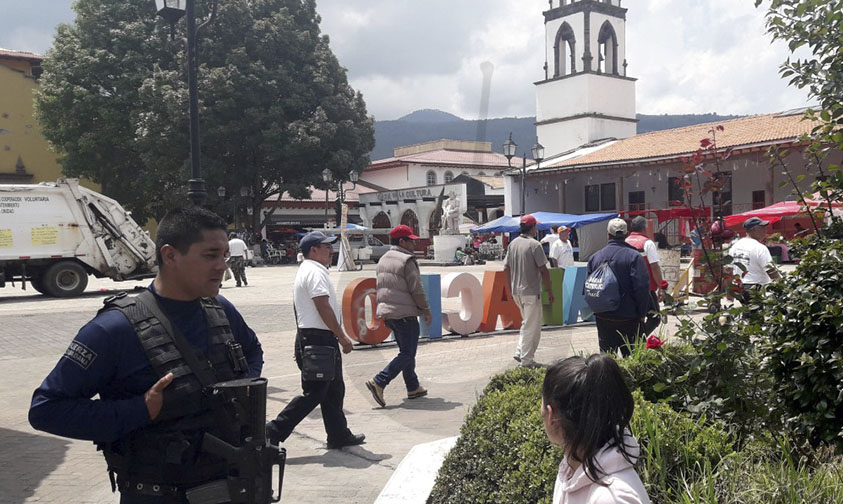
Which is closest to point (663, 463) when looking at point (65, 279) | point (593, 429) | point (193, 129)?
point (593, 429)

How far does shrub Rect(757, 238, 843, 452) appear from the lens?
10.2 feet

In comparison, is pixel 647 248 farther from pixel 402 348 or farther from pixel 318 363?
pixel 318 363

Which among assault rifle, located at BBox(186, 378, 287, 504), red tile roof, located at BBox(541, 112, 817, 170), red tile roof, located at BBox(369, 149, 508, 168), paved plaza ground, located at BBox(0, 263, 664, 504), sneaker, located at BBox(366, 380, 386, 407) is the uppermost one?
red tile roof, located at BBox(369, 149, 508, 168)

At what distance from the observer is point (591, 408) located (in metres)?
1.91

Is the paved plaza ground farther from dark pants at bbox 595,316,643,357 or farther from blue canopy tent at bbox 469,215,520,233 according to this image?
blue canopy tent at bbox 469,215,520,233

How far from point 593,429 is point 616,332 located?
464cm

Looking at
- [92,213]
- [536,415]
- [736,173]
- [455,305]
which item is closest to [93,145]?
[92,213]

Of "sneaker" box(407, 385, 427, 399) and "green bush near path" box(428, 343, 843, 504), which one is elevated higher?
"green bush near path" box(428, 343, 843, 504)

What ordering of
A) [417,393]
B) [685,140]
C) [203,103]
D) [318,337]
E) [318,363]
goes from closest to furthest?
1. [318,363]
2. [318,337]
3. [417,393]
4. [685,140]
5. [203,103]

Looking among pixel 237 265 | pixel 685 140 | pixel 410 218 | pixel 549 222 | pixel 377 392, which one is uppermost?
pixel 685 140

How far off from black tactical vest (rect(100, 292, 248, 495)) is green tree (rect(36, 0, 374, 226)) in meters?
34.1

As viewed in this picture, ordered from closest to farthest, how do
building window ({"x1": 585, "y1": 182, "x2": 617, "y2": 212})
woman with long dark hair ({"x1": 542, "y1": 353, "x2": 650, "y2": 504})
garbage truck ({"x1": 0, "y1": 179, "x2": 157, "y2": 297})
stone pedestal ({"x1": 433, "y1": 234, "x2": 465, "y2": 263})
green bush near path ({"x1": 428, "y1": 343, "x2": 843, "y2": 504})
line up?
woman with long dark hair ({"x1": 542, "y1": 353, "x2": 650, "y2": 504}) → green bush near path ({"x1": 428, "y1": 343, "x2": 843, "y2": 504}) → garbage truck ({"x1": 0, "y1": 179, "x2": 157, "y2": 297}) → stone pedestal ({"x1": 433, "y1": 234, "x2": 465, "y2": 263}) → building window ({"x1": 585, "y1": 182, "x2": 617, "y2": 212})

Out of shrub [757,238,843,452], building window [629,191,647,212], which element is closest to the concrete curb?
shrub [757,238,843,452]

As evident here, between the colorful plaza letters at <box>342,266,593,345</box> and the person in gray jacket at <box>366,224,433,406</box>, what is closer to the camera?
the person in gray jacket at <box>366,224,433,406</box>
